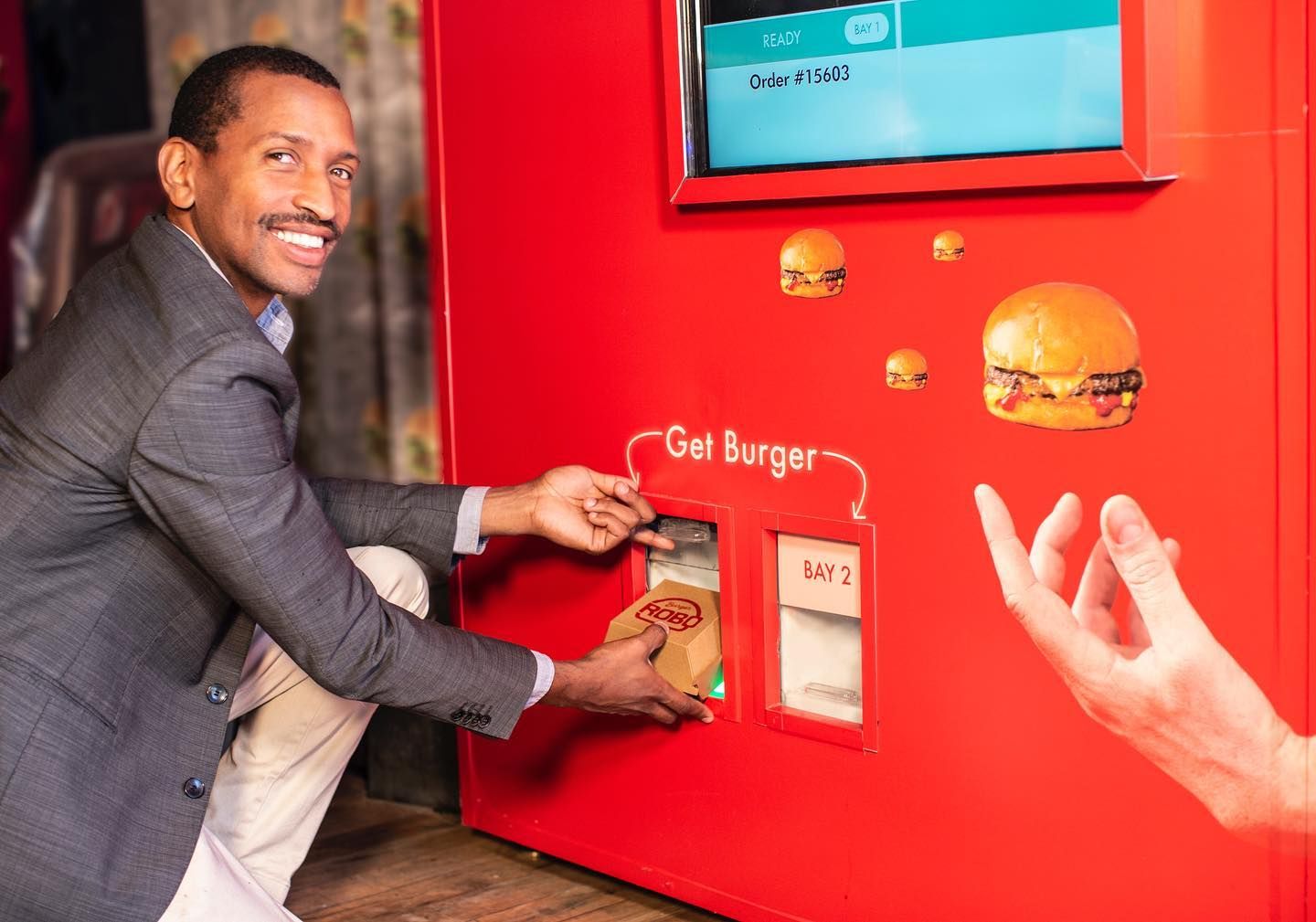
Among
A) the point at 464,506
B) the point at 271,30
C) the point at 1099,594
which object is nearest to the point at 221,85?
the point at 464,506

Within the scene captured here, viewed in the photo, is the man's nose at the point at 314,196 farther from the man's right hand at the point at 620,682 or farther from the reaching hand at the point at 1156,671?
the reaching hand at the point at 1156,671

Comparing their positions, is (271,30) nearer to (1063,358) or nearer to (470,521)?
(470,521)

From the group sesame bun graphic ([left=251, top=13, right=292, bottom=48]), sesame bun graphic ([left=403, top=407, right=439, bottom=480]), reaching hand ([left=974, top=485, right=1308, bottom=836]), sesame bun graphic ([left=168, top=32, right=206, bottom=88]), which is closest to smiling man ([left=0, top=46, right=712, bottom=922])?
reaching hand ([left=974, top=485, right=1308, bottom=836])

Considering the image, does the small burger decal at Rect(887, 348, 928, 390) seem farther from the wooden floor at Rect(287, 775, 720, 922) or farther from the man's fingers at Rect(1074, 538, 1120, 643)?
the wooden floor at Rect(287, 775, 720, 922)

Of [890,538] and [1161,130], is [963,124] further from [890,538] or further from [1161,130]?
[890,538]

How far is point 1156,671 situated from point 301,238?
3.41ft

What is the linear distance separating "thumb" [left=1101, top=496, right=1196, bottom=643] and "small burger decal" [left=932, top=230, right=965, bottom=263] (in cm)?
30

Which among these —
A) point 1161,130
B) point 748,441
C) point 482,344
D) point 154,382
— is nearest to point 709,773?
point 748,441

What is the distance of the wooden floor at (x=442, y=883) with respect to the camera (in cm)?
212

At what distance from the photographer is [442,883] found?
224 cm

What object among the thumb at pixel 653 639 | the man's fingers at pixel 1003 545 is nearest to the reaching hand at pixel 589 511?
the thumb at pixel 653 639

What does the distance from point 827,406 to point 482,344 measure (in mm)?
621

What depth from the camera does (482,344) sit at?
2.18 metres

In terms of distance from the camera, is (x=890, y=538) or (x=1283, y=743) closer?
(x=1283, y=743)
